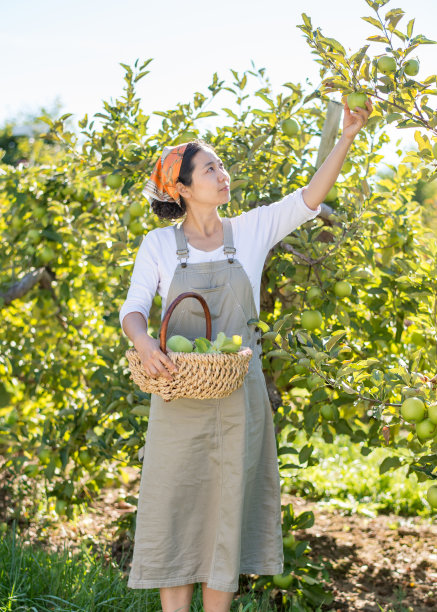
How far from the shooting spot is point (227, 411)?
184 centimetres

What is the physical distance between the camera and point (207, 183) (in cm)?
195

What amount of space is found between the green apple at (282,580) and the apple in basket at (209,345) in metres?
1.04

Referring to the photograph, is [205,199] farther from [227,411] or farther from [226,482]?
[226,482]

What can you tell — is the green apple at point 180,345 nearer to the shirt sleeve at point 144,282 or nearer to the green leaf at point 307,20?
the shirt sleeve at point 144,282

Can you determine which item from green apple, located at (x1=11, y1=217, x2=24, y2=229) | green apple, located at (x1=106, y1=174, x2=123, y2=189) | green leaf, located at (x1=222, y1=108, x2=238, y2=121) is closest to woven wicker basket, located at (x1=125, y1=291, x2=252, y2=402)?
green apple, located at (x1=106, y1=174, x2=123, y2=189)

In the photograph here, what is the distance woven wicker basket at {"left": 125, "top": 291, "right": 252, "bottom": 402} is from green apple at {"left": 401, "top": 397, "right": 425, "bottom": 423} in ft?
1.40

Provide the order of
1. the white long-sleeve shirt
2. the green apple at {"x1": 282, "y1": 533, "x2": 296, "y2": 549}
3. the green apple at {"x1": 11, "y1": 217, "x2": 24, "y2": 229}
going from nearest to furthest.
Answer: the white long-sleeve shirt, the green apple at {"x1": 282, "y1": 533, "x2": 296, "y2": 549}, the green apple at {"x1": 11, "y1": 217, "x2": 24, "y2": 229}

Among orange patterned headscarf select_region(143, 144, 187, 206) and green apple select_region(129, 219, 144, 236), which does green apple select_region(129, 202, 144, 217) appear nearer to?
green apple select_region(129, 219, 144, 236)

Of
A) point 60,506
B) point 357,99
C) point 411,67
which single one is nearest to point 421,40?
point 411,67

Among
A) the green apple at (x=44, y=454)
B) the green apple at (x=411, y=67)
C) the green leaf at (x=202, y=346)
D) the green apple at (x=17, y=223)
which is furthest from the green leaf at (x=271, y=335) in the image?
the green apple at (x=17, y=223)

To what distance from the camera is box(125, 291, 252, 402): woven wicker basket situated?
1.59 m

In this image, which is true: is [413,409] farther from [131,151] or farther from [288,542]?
[131,151]

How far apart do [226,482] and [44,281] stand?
2046 millimetres

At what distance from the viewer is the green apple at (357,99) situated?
1724 mm
